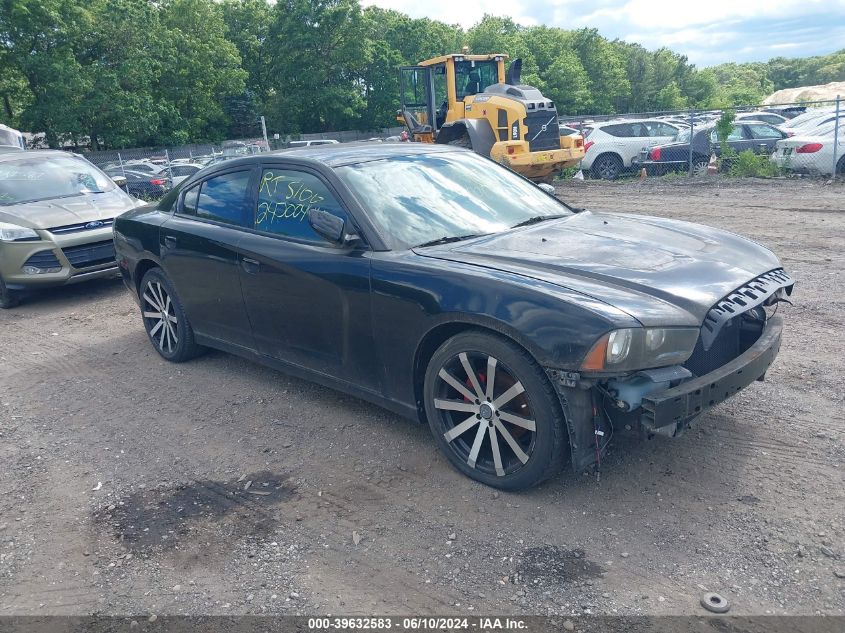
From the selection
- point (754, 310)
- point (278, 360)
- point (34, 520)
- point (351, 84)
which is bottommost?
point (34, 520)

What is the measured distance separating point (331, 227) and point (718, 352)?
2.18 metres

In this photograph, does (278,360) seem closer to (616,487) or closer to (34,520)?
(34,520)

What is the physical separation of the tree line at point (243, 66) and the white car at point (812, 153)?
36873mm

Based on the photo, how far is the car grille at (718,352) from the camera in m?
3.46

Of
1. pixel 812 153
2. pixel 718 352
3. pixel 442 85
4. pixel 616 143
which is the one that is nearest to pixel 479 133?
pixel 442 85

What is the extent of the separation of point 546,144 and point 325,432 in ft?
44.7

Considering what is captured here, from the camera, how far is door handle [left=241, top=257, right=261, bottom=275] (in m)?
4.70

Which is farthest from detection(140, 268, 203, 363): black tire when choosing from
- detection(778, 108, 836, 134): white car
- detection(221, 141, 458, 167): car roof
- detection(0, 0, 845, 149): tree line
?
detection(0, 0, 845, 149): tree line

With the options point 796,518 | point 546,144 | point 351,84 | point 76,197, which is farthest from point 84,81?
point 796,518

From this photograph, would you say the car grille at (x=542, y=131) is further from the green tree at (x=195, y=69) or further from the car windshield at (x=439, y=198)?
the green tree at (x=195, y=69)

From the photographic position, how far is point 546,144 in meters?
16.8

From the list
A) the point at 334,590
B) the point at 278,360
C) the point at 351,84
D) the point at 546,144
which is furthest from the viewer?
the point at 351,84

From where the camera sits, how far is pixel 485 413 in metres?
3.57

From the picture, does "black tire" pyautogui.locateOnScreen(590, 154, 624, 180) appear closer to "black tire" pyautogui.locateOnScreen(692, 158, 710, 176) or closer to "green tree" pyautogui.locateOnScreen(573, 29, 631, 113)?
"black tire" pyautogui.locateOnScreen(692, 158, 710, 176)
